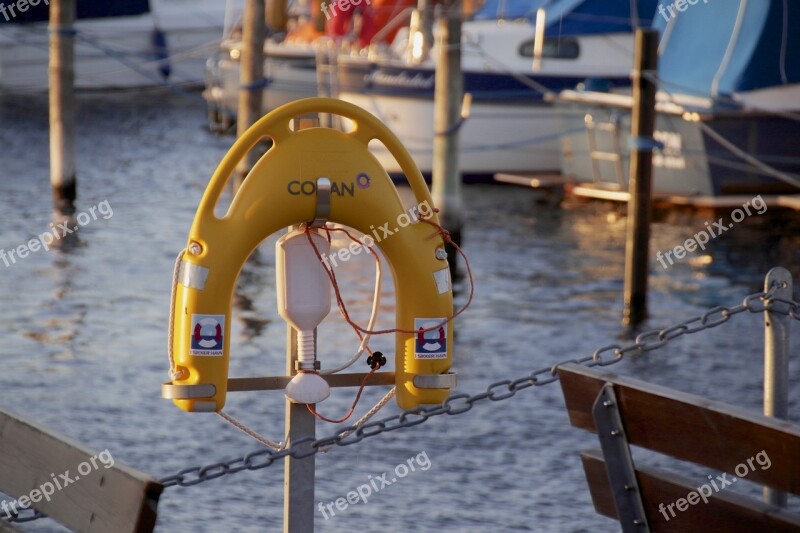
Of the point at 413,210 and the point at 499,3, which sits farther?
the point at 499,3

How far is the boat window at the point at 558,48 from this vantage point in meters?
19.9

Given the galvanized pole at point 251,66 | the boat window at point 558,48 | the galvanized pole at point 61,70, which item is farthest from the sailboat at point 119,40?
the galvanized pole at point 251,66

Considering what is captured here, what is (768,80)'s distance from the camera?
16406mm

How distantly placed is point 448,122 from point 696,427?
1016 centimetres

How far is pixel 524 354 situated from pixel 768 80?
6999mm

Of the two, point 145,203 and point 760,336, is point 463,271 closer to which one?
point 760,336

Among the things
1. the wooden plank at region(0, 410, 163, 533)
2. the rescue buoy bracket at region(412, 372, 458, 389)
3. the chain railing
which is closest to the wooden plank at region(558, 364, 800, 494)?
the chain railing

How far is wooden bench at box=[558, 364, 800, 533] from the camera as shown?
13.9ft

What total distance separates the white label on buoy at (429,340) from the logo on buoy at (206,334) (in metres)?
0.62

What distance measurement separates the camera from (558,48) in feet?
65.4

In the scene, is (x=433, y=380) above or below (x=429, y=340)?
below

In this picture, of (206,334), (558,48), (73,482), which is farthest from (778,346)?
(558,48)

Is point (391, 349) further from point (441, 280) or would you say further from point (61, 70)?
point (61, 70)

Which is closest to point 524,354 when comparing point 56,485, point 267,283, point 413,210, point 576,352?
point 576,352
